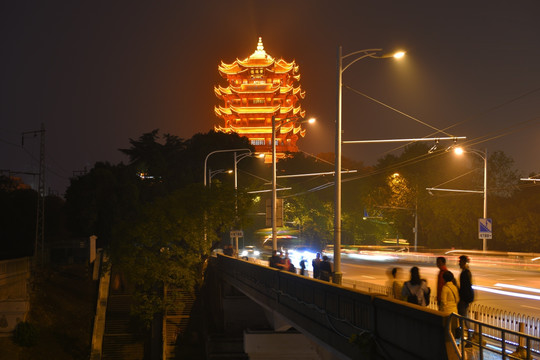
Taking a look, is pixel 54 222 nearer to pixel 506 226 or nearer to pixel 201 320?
pixel 201 320

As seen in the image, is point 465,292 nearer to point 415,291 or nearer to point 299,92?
point 415,291

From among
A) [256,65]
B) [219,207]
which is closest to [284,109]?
[256,65]

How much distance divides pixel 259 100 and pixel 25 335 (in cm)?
10793

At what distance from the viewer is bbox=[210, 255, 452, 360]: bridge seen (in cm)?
836

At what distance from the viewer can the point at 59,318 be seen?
42.6m

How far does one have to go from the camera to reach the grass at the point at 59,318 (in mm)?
36812

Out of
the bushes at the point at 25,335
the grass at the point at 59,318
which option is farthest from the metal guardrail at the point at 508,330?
the grass at the point at 59,318

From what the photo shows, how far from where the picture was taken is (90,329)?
1741 inches

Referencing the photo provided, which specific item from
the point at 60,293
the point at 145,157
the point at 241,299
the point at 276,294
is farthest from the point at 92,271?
the point at 276,294

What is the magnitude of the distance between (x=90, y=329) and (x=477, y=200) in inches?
1343

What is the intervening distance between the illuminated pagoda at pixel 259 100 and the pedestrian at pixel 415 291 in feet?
404

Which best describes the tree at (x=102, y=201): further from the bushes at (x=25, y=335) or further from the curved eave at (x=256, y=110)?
the curved eave at (x=256, y=110)

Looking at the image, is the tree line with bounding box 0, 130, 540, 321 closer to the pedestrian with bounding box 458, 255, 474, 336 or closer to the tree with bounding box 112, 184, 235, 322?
the tree with bounding box 112, 184, 235, 322

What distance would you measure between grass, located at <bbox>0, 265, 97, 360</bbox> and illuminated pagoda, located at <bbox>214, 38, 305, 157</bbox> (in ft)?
289
